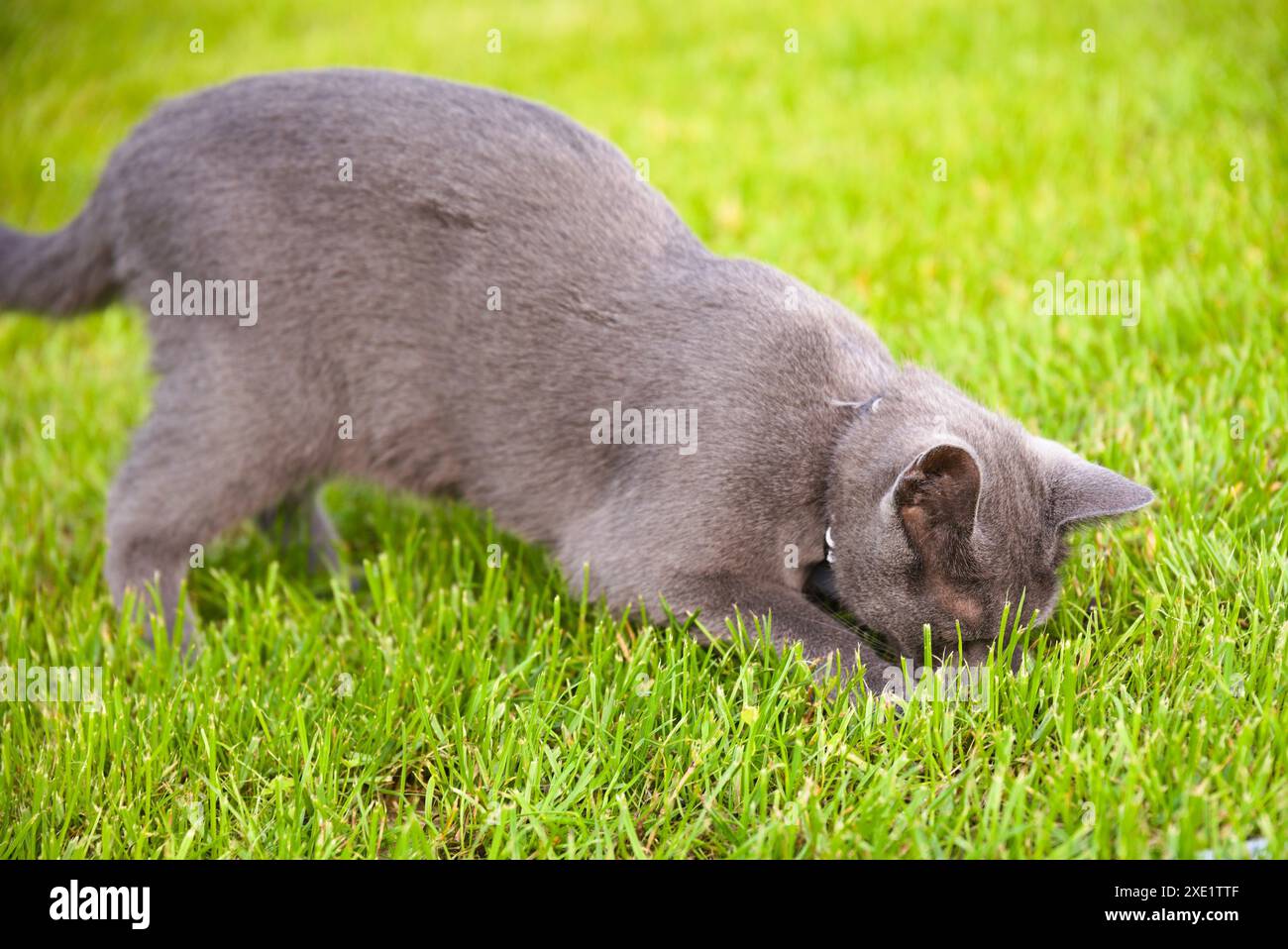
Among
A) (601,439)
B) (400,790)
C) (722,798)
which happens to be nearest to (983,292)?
(601,439)

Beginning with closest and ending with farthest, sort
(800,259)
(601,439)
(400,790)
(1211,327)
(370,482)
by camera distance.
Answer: (400,790) → (601,439) → (370,482) → (1211,327) → (800,259)

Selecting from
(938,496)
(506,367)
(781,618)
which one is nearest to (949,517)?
(938,496)

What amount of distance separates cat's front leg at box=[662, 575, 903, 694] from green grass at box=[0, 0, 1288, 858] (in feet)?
0.20

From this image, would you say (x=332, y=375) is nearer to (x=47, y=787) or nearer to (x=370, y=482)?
(x=370, y=482)

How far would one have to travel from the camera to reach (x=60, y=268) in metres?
2.71

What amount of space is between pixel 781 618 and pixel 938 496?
399mm

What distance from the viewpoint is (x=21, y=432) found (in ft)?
11.5

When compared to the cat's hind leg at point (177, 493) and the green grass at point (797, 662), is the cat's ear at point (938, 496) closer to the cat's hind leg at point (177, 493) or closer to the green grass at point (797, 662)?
the green grass at point (797, 662)

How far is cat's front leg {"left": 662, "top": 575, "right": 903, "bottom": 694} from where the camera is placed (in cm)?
210

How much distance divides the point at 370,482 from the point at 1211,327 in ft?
7.06

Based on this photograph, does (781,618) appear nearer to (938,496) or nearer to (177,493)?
(938,496)

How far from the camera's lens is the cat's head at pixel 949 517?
2.00m

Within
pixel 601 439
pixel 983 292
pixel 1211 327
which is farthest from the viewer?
pixel 983 292

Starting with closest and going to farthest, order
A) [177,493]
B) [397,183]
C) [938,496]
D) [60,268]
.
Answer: [938,496], [397,183], [177,493], [60,268]
